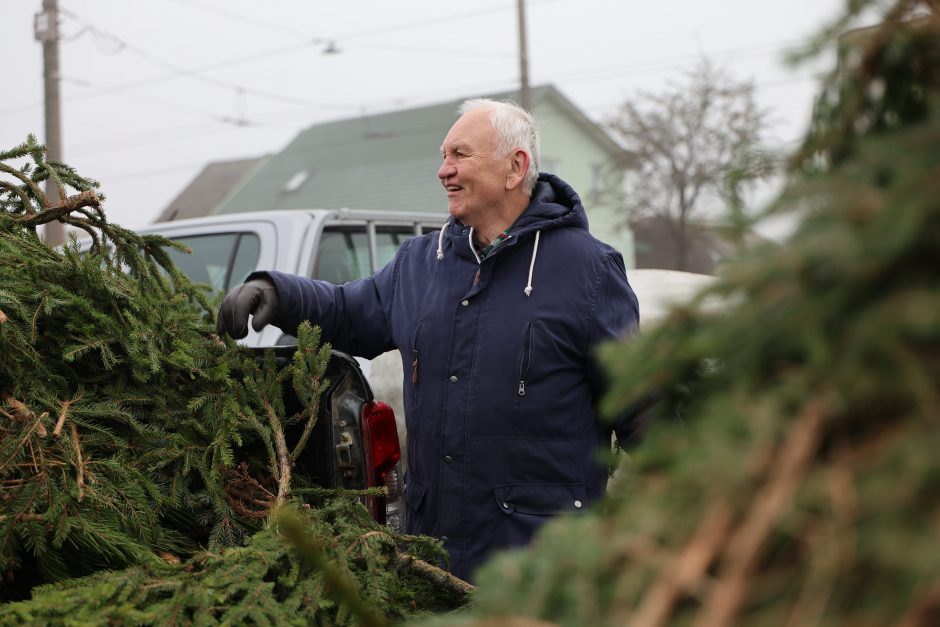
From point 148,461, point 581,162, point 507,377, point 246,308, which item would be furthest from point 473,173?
point 581,162

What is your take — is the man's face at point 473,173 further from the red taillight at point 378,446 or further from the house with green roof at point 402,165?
the house with green roof at point 402,165

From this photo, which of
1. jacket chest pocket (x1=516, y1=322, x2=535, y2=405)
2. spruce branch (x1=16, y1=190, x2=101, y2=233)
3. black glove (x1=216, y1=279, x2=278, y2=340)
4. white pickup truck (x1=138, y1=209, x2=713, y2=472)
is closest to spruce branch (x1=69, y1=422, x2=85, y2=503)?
black glove (x1=216, y1=279, x2=278, y2=340)

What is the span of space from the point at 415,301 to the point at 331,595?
132 cm

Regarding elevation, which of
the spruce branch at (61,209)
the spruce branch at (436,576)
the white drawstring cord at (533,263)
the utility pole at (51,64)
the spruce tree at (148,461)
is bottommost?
the spruce branch at (436,576)

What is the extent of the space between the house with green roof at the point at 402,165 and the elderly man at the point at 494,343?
25.9m

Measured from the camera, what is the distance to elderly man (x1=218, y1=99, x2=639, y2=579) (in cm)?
272

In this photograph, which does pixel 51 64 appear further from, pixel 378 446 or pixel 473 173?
pixel 378 446

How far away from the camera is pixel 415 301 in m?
3.00

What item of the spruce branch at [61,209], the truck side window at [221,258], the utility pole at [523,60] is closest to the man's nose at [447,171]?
the spruce branch at [61,209]

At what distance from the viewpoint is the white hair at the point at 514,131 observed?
3.12 metres

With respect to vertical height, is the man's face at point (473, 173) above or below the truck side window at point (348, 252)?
above

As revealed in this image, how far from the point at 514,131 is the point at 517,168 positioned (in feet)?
0.44

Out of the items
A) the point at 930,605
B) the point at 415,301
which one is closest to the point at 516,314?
the point at 415,301

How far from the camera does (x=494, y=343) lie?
2766mm
